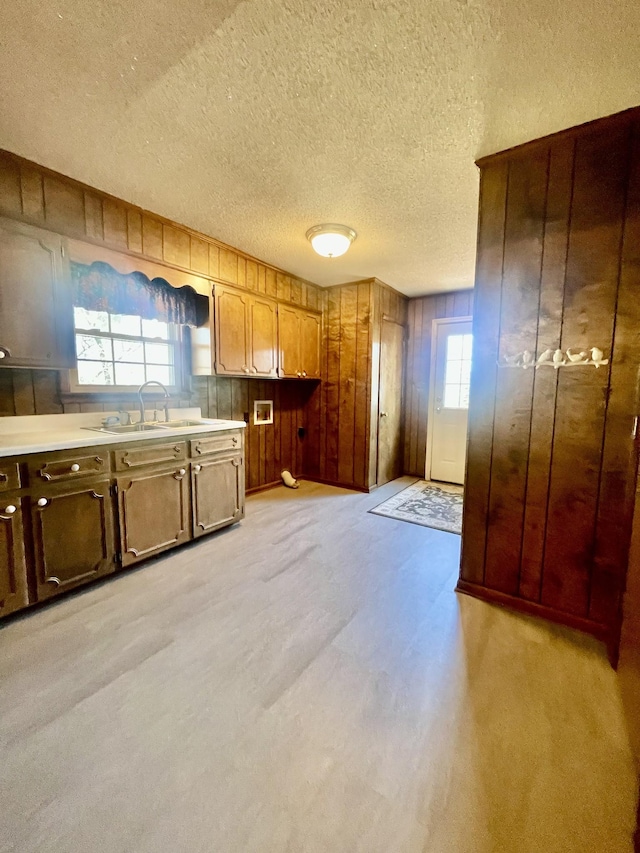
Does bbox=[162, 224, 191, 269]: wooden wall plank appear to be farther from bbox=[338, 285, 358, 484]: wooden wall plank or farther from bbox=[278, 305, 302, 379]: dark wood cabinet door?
bbox=[338, 285, 358, 484]: wooden wall plank

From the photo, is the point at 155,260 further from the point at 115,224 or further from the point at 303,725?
the point at 303,725

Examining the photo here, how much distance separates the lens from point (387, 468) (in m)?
4.48

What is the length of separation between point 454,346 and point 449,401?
0.71 m

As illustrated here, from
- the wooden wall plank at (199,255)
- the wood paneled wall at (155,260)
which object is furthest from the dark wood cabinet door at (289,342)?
the wooden wall plank at (199,255)

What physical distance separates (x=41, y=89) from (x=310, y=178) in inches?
50.7

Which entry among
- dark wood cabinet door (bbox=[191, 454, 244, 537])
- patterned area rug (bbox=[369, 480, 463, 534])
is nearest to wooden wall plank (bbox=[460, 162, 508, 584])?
patterned area rug (bbox=[369, 480, 463, 534])

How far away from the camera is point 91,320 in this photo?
8.17ft

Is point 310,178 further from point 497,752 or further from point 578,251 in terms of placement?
A: point 497,752

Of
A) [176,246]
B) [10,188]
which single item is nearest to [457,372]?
[176,246]

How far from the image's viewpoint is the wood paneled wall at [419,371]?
177 inches

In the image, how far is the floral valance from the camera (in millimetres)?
2387

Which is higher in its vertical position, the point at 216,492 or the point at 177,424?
the point at 177,424

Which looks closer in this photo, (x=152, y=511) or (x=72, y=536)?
(x=72, y=536)

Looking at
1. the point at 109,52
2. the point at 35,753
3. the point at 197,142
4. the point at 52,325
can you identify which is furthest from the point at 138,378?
the point at 35,753
